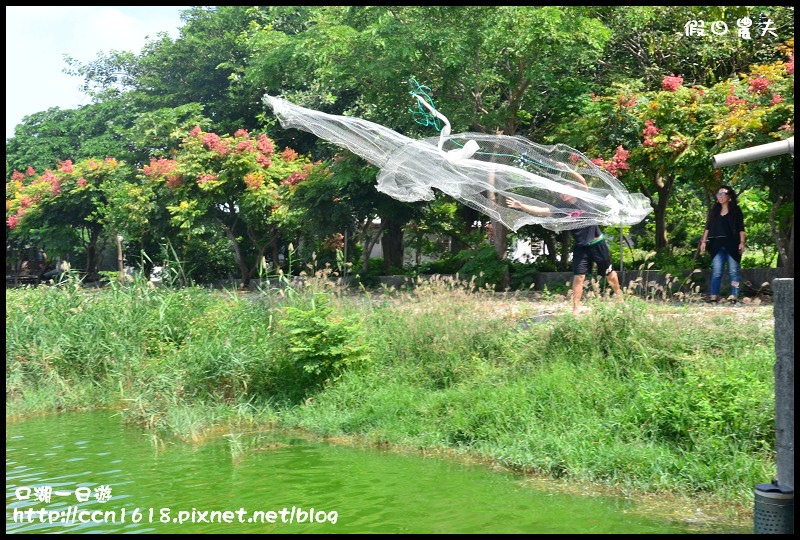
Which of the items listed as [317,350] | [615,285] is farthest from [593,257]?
[317,350]

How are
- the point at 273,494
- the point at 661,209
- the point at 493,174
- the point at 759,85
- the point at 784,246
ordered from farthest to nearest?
the point at 661,209
the point at 784,246
the point at 759,85
the point at 493,174
the point at 273,494

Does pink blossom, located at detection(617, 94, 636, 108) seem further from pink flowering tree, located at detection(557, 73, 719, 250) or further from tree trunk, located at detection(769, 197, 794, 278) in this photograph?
tree trunk, located at detection(769, 197, 794, 278)

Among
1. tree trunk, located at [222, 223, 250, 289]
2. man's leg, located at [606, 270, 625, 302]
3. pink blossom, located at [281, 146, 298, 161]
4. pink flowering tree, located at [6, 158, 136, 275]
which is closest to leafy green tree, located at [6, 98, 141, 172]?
pink flowering tree, located at [6, 158, 136, 275]

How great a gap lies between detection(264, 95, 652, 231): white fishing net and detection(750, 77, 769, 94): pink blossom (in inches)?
159

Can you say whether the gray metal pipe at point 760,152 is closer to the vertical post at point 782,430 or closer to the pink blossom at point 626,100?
the vertical post at point 782,430

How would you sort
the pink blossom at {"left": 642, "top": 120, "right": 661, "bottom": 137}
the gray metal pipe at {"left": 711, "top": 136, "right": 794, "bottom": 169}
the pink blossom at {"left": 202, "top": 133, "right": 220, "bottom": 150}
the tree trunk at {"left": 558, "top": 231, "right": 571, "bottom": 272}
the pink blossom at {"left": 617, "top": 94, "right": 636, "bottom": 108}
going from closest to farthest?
the gray metal pipe at {"left": 711, "top": 136, "right": 794, "bottom": 169}, the pink blossom at {"left": 642, "top": 120, "right": 661, "bottom": 137}, the pink blossom at {"left": 617, "top": 94, "right": 636, "bottom": 108}, the tree trunk at {"left": 558, "top": 231, "right": 571, "bottom": 272}, the pink blossom at {"left": 202, "top": 133, "right": 220, "bottom": 150}

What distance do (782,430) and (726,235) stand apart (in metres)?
7.24

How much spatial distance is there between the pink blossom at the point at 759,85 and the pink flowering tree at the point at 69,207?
1857 centimetres

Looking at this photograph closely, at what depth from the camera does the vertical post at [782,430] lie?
157 inches

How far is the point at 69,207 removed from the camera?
26359mm

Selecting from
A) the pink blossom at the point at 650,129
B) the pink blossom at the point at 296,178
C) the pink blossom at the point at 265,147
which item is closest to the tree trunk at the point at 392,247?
the pink blossom at the point at 296,178

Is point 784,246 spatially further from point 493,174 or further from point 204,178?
point 204,178

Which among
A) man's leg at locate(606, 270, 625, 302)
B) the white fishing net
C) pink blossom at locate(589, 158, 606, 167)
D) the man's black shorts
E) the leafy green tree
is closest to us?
man's leg at locate(606, 270, 625, 302)

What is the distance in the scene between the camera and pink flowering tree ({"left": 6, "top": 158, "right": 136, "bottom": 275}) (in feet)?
84.9
